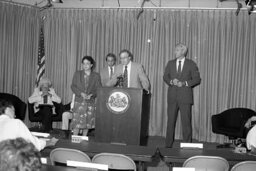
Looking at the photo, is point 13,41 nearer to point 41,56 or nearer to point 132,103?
point 41,56

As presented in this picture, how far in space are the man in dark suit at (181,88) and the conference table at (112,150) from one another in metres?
2.70

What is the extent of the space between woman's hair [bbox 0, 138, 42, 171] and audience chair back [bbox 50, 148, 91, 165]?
1694 millimetres

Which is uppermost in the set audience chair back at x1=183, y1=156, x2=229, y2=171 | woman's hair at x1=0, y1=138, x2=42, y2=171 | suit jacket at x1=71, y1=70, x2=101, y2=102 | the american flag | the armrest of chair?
the american flag

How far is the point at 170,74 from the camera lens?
6.45 m

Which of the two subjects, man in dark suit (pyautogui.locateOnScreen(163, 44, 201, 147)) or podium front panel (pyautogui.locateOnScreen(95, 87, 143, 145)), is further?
man in dark suit (pyautogui.locateOnScreen(163, 44, 201, 147))

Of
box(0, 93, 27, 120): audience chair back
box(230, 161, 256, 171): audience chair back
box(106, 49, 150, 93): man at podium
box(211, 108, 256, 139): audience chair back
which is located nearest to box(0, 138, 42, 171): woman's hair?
box(230, 161, 256, 171): audience chair back

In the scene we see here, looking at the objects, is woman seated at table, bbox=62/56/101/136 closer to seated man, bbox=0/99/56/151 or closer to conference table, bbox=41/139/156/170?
conference table, bbox=41/139/156/170

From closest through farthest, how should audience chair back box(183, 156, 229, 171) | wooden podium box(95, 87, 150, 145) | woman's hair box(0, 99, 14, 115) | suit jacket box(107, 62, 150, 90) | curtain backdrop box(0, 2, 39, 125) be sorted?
audience chair back box(183, 156, 229, 171) < woman's hair box(0, 99, 14, 115) < wooden podium box(95, 87, 150, 145) < suit jacket box(107, 62, 150, 90) < curtain backdrop box(0, 2, 39, 125)

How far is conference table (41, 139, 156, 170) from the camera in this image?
10.8 feet

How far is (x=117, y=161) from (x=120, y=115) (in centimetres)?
237

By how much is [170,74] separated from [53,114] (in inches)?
103

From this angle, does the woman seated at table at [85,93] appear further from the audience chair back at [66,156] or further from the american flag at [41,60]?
the audience chair back at [66,156]

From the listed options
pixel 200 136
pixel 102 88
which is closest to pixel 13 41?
pixel 102 88

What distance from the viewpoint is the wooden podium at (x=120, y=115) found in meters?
5.36
